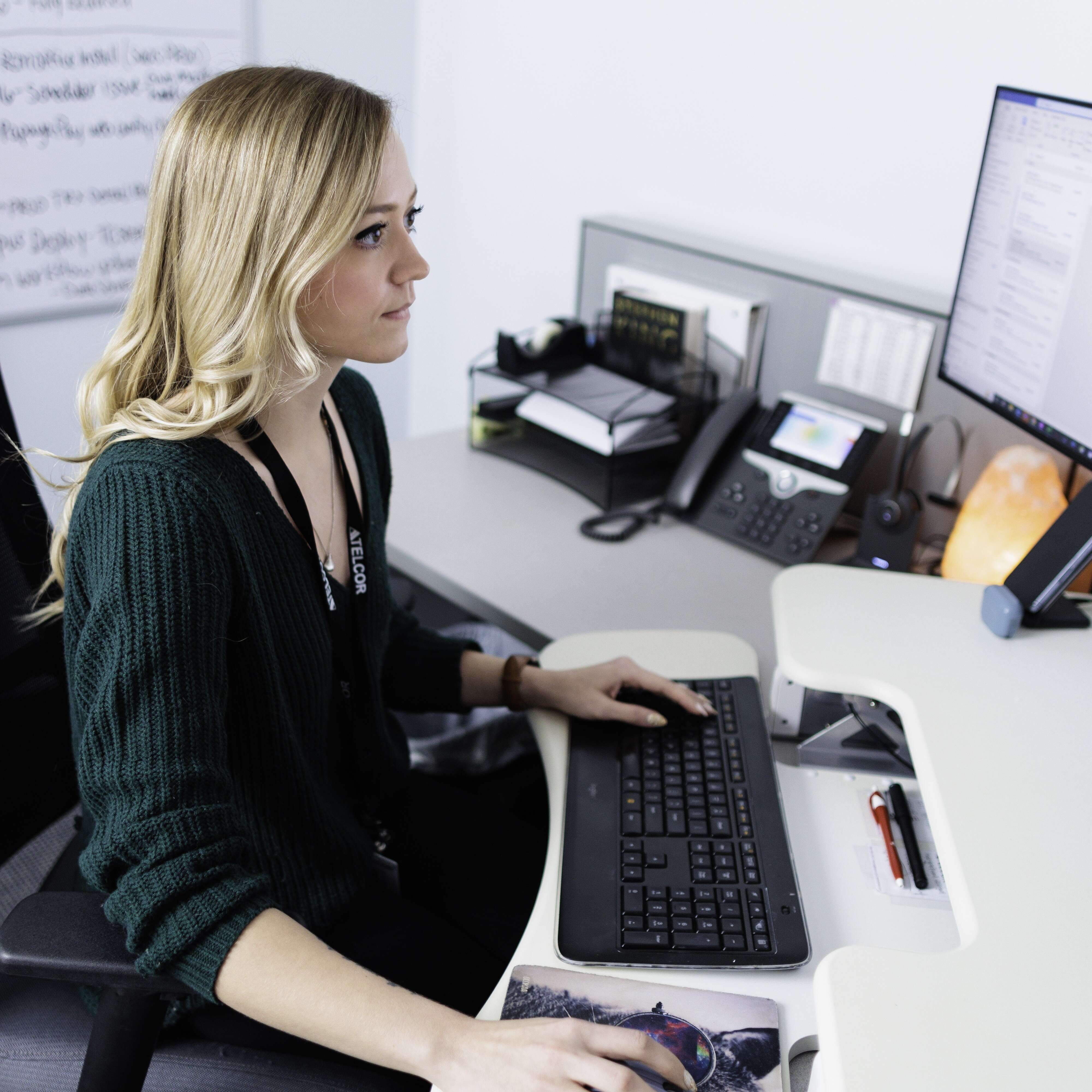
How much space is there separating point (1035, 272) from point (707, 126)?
0.79 m

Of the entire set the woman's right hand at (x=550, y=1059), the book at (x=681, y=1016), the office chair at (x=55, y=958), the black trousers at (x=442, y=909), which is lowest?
the black trousers at (x=442, y=909)

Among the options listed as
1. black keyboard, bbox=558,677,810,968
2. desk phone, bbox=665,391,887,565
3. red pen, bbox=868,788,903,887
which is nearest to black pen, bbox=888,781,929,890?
red pen, bbox=868,788,903,887

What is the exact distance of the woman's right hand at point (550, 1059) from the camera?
2.12ft

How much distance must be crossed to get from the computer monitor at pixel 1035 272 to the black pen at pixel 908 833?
393 millimetres

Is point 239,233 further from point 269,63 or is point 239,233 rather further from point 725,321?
point 269,63

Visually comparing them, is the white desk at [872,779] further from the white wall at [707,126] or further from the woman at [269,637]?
the white wall at [707,126]

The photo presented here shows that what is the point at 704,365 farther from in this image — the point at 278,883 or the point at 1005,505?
the point at 278,883

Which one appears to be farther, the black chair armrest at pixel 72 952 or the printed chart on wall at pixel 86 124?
the printed chart on wall at pixel 86 124

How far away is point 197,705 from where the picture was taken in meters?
0.77

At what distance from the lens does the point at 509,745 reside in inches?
54.4

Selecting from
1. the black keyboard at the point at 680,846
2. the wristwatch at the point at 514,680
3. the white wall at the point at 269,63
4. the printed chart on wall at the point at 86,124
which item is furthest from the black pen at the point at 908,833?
the printed chart on wall at the point at 86,124

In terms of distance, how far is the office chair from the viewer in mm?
754

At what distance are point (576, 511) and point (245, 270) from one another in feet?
2.59

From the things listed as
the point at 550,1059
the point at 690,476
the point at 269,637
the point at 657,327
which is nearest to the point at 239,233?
the point at 269,637
